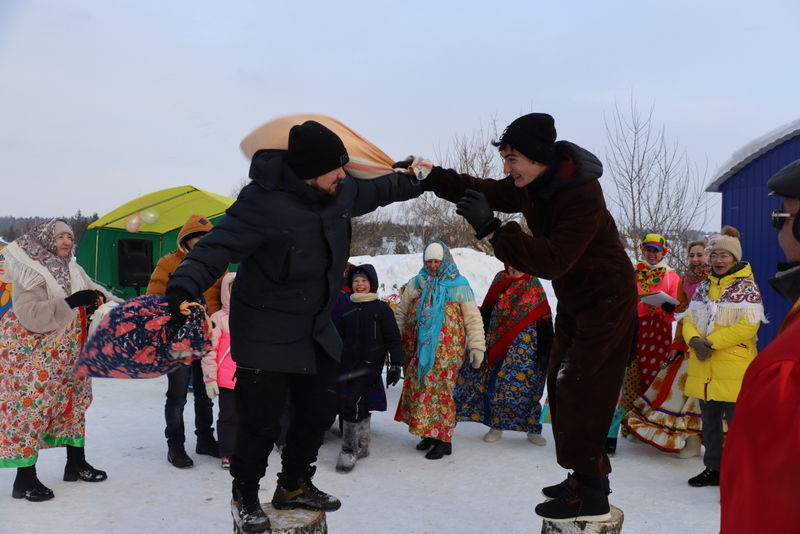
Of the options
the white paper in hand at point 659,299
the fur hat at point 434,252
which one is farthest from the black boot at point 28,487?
the white paper in hand at point 659,299

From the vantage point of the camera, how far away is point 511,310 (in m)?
5.54

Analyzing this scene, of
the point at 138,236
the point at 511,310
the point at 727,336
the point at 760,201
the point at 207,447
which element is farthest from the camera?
the point at 138,236

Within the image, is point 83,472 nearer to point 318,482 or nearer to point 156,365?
point 318,482

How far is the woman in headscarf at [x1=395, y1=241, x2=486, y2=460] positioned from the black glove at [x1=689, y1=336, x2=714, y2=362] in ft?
5.33

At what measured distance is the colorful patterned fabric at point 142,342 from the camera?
2.77 m

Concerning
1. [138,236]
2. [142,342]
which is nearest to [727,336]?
[142,342]

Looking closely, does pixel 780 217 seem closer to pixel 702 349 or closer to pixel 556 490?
pixel 556 490

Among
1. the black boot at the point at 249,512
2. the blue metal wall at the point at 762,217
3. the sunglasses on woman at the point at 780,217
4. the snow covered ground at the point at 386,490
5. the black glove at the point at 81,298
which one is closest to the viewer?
the sunglasses on woman at the point at 780,217

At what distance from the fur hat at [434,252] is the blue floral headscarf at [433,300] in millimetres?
37

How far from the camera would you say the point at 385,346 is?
518 cm

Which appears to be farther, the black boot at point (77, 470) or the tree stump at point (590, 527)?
the black boot at point (77, 470)

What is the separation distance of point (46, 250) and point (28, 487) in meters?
1.52

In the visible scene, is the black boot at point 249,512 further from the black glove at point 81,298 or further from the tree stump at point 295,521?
the black glove at point 81,298

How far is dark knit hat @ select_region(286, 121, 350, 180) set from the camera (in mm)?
2795
